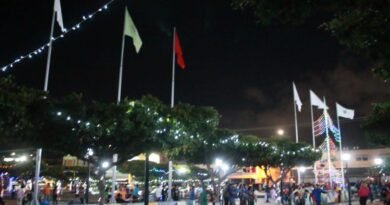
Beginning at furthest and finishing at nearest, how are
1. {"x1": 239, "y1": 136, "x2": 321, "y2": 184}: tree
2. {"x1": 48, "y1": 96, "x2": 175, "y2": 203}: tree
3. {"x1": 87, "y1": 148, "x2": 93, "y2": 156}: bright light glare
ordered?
{"x1": 239, "y1": 136, "x2": 321, "y2": 184}: tree → {"x1": 87, "y1": 148, "x2": 93, "y2": 156}: bright light glare → {"x1": 48, "y1": 96, "x2": 175, "y2": 203}: tree

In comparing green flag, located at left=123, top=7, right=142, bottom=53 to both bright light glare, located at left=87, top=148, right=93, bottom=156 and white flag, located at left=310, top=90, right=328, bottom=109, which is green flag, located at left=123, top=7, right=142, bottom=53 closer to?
bright light glare, located at left=87, top=148, right=93, bottom=156

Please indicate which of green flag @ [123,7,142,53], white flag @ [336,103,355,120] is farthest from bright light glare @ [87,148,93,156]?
white flag @ [336,103,355,120]

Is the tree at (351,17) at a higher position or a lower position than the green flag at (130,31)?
lower

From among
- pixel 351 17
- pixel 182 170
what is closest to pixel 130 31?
pixel 351 17

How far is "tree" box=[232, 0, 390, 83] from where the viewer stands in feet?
25.8

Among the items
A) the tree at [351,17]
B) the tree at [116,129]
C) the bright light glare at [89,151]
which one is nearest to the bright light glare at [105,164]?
the tree at [116,129]

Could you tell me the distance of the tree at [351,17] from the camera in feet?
25.8

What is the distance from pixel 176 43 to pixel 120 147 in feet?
35.2

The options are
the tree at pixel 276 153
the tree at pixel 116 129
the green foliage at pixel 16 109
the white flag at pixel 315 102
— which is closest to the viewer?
the green foliage at pixel 16 109

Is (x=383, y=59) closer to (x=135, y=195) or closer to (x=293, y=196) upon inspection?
(x=293, y=196)

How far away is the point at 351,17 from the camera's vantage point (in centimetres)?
848

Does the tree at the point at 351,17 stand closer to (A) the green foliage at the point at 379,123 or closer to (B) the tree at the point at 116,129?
(B) the tree at the point at 116,129

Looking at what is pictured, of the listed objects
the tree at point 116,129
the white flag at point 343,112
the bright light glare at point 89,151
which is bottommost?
the bright light glare at point 89,151

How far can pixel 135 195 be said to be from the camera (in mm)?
33844
